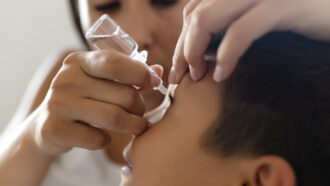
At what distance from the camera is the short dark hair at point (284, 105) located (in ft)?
1.67

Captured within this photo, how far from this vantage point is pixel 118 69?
21.5 inches

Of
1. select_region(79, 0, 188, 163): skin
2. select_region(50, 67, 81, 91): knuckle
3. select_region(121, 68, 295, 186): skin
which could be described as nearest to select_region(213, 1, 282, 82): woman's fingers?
select_region(121, 68, 295, 186): skin

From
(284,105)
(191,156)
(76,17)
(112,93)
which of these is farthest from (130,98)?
(76,17)

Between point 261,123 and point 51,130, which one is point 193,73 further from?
point 51,130

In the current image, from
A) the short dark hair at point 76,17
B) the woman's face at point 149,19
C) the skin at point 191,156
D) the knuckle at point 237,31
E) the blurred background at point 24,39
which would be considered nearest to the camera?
the knuckle at point 237,31

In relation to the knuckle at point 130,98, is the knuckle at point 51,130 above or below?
below

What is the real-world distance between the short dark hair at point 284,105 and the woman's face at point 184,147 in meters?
0.03

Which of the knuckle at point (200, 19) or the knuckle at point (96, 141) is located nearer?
the knuckle at point (200, 19)

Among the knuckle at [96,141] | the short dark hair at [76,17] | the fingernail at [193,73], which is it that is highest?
the fingernail at [193,73]

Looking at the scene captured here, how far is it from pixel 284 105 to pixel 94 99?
0.29m

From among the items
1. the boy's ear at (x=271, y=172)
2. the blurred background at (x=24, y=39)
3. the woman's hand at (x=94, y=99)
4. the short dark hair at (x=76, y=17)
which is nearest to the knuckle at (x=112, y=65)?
the woman's hand at (x=94, y=99)

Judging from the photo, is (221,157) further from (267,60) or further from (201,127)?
(267,60)

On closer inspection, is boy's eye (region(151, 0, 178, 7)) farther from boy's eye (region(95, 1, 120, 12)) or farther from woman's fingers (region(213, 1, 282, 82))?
woman's fingers (region(213, 1, 282, 82))

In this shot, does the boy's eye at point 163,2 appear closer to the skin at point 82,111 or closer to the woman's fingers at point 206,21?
the skin at point 82,111
